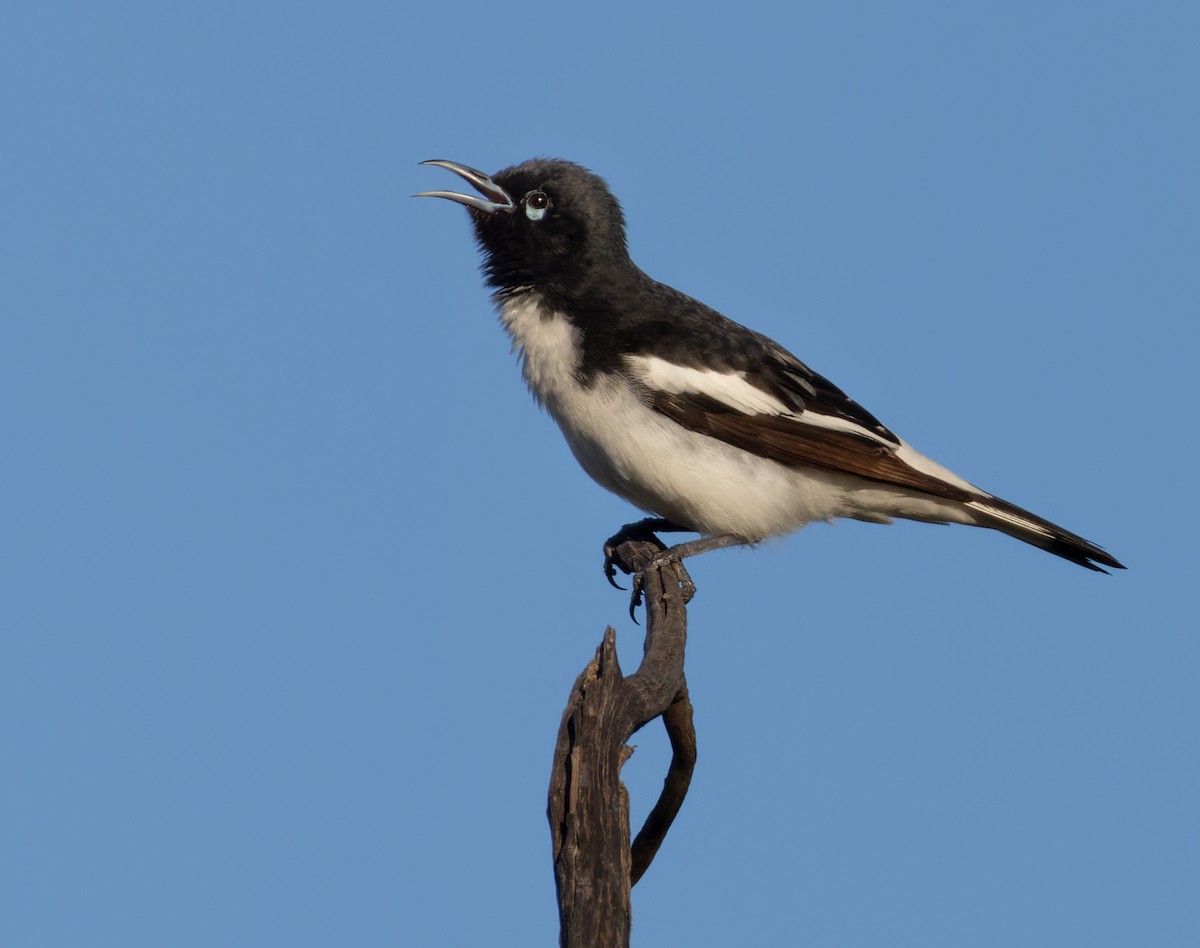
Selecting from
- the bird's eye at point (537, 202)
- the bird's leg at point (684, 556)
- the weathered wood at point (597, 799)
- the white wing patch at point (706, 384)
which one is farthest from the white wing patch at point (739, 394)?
the weathered wood at point (597, 799)

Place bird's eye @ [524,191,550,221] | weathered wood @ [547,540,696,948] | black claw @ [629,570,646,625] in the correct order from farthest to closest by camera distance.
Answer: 1. bird's eye @ [524,191,550,221]
2. black claw @ [629,570,646,625]
3. weathered wood @ [547,540,696,948]

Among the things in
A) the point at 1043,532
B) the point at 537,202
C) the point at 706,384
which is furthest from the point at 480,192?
the point at 1043,532

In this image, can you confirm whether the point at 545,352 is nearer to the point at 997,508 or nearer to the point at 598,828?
the point at 997,508

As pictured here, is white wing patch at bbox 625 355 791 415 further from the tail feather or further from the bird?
the tail feather

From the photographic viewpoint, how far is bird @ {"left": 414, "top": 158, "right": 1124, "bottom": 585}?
8.52m

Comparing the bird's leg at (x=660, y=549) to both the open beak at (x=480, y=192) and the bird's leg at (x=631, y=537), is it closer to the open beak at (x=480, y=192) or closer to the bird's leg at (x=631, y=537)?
the bird's leg at (x=631, y=537)

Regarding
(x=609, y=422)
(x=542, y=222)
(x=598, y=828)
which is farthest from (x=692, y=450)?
(x=598, y=828)

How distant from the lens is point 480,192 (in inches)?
377

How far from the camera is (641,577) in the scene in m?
8.07

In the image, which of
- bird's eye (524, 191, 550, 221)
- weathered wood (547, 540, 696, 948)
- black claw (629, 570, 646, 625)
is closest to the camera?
weathered wood (547, 540, 696, 948)

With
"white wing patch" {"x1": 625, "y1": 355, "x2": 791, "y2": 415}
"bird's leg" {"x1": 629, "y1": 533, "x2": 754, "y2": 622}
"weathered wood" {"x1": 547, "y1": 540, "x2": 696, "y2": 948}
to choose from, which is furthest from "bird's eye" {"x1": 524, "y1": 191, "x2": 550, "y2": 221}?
"weathered wood" {"x1": 547, "y1": 540, "x2": 696, "y2": 948}

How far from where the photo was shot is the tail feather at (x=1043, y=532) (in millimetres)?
8930

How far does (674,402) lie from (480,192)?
224cm

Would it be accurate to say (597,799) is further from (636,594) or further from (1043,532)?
(1043,532)
